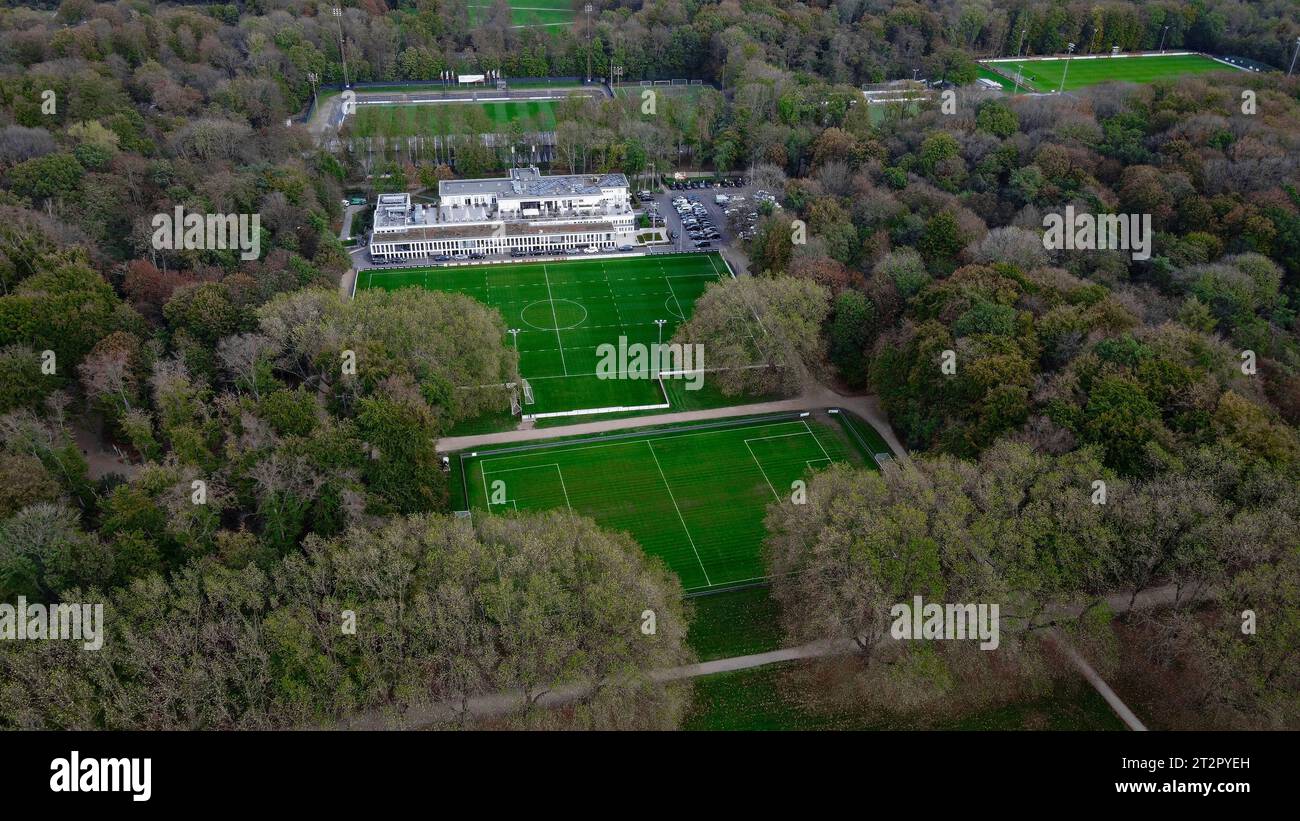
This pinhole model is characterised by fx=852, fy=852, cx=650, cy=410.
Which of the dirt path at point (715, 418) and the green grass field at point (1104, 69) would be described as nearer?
the dirt path at point (715, 418)

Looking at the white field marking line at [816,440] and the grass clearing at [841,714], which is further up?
the white field marking line at [816,440]

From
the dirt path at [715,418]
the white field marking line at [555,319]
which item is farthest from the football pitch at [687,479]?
the white field marking line at [555,319]

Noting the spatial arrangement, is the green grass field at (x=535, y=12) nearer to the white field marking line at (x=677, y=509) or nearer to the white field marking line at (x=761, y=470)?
the white field marking line at (x=677, y=509)

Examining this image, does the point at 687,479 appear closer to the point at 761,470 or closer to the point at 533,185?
the point at 761,470

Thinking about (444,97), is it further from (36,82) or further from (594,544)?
(594,544)

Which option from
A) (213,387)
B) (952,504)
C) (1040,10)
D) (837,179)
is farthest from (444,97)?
(952,504)

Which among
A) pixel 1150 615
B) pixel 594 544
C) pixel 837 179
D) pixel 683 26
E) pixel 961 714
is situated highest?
pixel 683 26

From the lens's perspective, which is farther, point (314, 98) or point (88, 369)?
point (314, 98)
